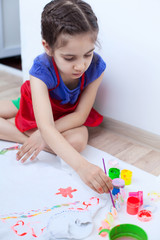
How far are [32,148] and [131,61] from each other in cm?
52

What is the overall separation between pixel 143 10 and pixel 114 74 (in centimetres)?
29

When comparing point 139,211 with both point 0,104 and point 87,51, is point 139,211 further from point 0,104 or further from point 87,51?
point 0,104

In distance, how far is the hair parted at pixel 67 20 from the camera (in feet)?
3.16

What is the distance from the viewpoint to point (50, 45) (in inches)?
40.8

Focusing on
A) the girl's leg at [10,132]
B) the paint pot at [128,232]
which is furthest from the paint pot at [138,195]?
the girl's leg at [10,132]

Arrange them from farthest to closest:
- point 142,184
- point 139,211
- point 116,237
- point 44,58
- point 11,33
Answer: point 11,33
point 44,58
point 142,184
point 139,211
point 116,237

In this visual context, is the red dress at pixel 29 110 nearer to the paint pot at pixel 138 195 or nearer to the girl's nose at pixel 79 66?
the girl's nose at pixel 79 66

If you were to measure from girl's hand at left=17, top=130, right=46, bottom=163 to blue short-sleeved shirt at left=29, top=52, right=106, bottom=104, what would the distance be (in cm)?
18

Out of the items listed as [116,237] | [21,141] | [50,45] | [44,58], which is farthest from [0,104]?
[116,237]

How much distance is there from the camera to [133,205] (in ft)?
2.99

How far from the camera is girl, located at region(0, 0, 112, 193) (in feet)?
3.17

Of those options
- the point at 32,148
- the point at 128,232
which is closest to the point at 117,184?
the point at 128,232

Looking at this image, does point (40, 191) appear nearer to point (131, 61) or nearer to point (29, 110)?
point (29, 110)

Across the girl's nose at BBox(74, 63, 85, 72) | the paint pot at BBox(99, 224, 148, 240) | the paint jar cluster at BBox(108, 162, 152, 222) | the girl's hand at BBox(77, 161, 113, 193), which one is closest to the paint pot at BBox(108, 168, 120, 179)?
the paint jar cluster at BBox(108, 162, 152, 222)
